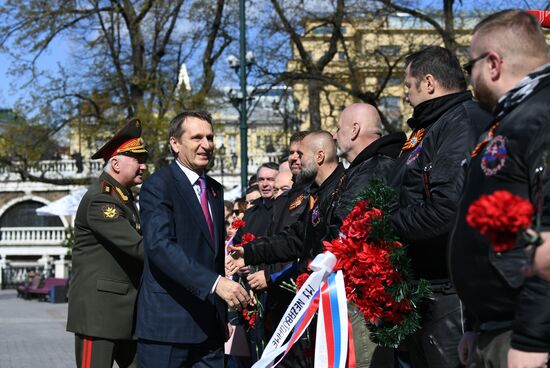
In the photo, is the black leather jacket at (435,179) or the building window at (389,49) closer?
the black leather jacket at (435,179)

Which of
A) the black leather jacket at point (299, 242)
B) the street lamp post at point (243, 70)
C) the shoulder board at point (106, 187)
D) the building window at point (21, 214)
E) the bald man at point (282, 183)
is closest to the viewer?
the black leather jacket at point (299, 242)

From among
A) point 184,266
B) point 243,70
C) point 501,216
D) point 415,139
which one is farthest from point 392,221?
point 243,70

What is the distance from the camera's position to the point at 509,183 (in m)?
3.63

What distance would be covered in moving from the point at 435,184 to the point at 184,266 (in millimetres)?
1605

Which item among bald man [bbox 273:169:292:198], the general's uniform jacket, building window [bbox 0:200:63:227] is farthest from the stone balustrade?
the general's uniform jacket

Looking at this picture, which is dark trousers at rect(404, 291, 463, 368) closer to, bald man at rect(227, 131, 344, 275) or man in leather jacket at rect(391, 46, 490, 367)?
man in leather jacket at rect(391, 46, 490, 367)

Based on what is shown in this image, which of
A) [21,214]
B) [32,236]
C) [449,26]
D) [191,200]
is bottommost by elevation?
[32,236]

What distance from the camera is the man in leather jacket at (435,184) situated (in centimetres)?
499

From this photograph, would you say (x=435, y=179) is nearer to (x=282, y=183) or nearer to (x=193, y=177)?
(x=193, y=177)

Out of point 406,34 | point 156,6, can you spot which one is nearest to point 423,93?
point 406,34

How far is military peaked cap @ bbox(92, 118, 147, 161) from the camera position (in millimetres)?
7422

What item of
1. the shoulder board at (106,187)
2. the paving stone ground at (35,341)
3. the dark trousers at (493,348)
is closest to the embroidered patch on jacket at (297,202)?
the shoulder board at (106,187)

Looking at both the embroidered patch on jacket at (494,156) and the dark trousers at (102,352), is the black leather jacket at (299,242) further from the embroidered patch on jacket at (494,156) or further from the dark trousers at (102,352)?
the embroidered patch on jacket at (494,156)

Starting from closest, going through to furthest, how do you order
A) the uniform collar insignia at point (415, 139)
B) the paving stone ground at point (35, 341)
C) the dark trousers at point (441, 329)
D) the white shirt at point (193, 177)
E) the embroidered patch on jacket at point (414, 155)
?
the dark trousers at point (441, 329), the embroidered patch on jacket at point (414, 155), the uniform collar insignia at point (415, 139), the white shirt at point (193, 177), the paving stone ground at point (35, 341)
